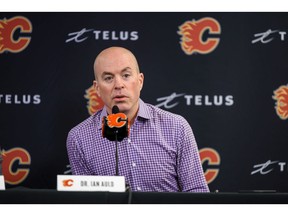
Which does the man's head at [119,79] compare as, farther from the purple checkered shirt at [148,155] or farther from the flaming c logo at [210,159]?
the flaming c logo at [210,159]

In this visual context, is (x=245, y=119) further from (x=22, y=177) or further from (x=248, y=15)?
(x=22, y=177)

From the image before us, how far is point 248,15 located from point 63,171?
1.55 metres

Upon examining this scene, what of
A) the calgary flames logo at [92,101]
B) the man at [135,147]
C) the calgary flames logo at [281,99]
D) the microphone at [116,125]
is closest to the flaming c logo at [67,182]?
the microphone at [116,125]

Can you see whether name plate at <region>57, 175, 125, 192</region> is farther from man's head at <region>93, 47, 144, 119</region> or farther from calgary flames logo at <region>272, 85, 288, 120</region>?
calgary flames logo at <region>272, 85, 288, 120</region>

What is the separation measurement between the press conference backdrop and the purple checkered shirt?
0.50m

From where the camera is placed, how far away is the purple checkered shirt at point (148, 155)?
275cm

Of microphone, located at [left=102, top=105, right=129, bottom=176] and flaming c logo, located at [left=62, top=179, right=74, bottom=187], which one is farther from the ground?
microphone, located at [left=102, top=105, right=129, bottom=176]

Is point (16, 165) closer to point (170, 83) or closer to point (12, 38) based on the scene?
point (12, 38)

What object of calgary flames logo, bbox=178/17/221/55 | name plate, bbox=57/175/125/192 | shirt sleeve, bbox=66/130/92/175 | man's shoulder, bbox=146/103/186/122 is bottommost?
name plate, bbox=57/175/125/192

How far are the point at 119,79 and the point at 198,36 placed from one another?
2.53 ft

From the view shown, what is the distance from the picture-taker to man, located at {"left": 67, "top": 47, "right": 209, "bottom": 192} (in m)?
2.76

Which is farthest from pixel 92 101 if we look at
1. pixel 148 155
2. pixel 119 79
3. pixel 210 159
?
pixel 210 159

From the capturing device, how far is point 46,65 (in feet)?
11.1

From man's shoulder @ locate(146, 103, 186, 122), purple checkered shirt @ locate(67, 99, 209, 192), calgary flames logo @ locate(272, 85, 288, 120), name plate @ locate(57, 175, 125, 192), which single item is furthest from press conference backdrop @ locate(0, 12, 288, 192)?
name plate @ locate(57, 175, 125, 192)
